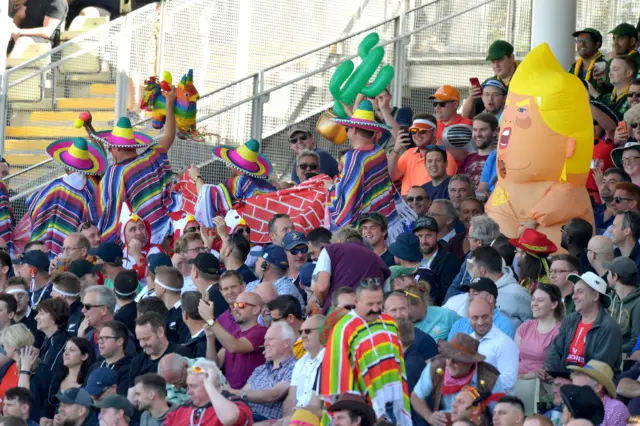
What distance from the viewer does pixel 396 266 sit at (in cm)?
1127

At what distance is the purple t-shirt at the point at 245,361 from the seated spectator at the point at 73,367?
1126 mm

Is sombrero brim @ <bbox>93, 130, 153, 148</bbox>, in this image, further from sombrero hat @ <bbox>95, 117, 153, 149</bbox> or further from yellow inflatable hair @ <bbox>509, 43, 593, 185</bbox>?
yellow inflatable hair @ <bbox>509, 43, 593, 185</bbox>

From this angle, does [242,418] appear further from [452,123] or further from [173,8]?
[173,8]

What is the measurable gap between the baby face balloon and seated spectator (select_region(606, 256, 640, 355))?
1909 mm

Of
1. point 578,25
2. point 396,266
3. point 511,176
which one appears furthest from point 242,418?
point 578,25

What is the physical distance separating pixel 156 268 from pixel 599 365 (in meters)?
4.23

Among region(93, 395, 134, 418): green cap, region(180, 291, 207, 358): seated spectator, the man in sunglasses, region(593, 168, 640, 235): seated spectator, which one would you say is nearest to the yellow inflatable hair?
region(593, 168, 640, 235): seated spectator

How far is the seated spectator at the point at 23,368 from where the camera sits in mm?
10852

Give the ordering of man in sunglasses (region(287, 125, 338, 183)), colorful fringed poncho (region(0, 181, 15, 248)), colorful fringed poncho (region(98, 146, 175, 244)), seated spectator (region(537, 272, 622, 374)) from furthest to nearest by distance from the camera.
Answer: colorful fringed poncho (region(0, 181, 15, 248)) → man in sunglasses (region(287, 125, 338, 183)) → colorful fringed poncho (region(98, 146, 175, 244)) → seated spectator (region(537, 272, 622, 374))

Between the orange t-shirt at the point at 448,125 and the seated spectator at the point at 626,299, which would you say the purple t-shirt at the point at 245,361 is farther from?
the orange t-shirt at the point at 448,125

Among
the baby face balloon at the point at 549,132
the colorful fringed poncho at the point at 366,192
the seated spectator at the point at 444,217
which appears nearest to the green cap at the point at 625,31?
the baby face balloon at the point at 549,132

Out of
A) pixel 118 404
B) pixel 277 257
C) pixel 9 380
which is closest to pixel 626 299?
pixel 277 257

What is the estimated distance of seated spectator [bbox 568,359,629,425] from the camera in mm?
8703

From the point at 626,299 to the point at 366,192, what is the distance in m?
3.57
